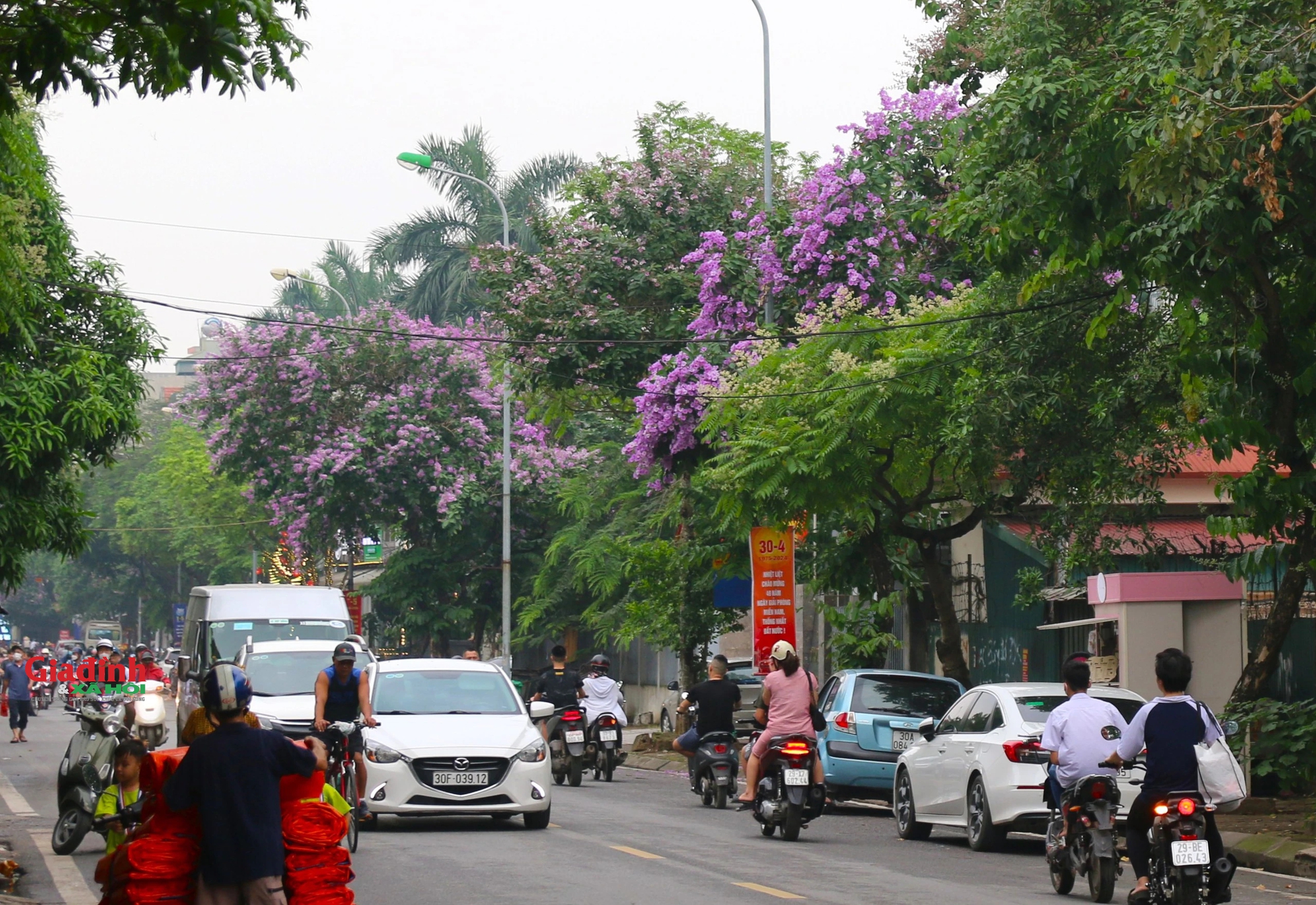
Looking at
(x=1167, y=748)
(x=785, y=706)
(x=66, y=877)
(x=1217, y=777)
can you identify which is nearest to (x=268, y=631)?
(x=785, y=706)

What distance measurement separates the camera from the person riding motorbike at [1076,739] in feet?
41.0

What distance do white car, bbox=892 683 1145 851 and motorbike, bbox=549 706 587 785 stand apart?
7.37m

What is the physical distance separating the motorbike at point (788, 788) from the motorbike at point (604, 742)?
8.04 meters

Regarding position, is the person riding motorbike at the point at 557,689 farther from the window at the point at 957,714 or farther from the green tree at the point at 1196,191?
the green tree at the point at 1196,191

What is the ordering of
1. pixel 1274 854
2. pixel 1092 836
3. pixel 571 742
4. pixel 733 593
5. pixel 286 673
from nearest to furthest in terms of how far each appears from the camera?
pixel 1092 836 → pixel 1274 854 → pixel 286 673 → pixel 571 742 → pixel 733 593

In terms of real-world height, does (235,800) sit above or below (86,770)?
above

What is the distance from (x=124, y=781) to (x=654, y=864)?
422 centimetres

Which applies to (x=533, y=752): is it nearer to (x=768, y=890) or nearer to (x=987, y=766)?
(x=987, y=766)

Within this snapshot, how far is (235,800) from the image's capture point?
754 centimetres

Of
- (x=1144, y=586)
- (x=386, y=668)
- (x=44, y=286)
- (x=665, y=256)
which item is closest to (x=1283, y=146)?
(x=1144, y=586)

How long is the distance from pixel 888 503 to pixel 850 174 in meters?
4.81

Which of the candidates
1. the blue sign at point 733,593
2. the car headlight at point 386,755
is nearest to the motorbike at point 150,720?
the car headlight at point 386,755

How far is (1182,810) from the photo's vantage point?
415 inches

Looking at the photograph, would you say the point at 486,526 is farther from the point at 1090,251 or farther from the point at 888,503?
the point at 1090,251
